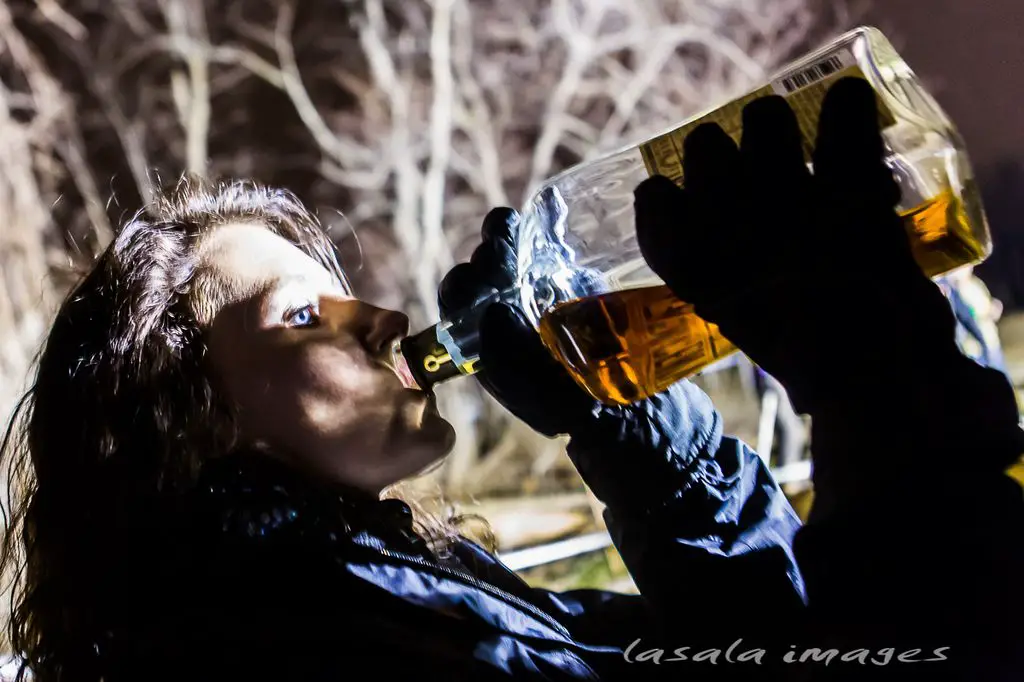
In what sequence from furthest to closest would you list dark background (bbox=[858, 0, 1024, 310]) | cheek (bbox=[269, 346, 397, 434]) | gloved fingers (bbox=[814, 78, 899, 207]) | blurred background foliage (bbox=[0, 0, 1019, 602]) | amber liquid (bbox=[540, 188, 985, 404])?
blurred background foliage (bbox=[0, 0, 1019, 602]) → dark background (bbox=[858, 0, 1024, 310]) → cheek (bbox=[269, 346, 397, 434]) → amber liquid (bbox=[540, 188, 985, 404]) → gloved fingers (bbox=[814, 78, 899, 207])

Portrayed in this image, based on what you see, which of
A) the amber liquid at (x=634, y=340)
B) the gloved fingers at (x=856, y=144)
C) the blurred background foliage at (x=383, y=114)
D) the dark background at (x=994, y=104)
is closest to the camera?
the gloved fingers at (x=856, y=144)

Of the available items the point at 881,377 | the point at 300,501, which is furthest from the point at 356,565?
the point at 881,377

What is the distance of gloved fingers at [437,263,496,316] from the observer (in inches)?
28.5

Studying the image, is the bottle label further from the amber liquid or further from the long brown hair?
the long brown hair

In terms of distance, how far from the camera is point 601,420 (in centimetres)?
71

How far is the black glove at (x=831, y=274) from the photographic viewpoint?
17.9 inches

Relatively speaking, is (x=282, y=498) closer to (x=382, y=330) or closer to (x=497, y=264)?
(x=382, y=330)

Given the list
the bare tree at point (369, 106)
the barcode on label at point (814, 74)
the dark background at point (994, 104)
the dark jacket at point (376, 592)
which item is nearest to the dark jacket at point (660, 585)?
the dark jacket at point (376, 592)

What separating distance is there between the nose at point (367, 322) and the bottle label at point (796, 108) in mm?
285

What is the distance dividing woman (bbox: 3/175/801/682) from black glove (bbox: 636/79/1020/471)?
9.1 inches

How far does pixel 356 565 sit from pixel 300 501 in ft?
0.26

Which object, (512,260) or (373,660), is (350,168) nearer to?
(512,260)

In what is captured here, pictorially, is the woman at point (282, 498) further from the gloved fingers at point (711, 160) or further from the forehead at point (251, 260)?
the gloved fingers at point (711, 160)

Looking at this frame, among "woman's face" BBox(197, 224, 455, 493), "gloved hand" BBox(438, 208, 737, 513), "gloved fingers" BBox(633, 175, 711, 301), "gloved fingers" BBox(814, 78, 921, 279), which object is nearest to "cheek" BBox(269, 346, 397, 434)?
"woman's face" BBox(197, 224, 455, 493)
